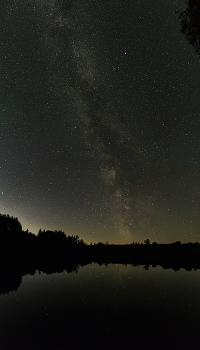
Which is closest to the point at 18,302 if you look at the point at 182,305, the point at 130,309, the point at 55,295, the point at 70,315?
the point at 55,295

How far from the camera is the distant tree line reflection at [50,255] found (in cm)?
3503

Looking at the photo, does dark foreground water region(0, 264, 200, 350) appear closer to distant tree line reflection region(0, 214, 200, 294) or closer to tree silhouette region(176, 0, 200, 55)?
distant tree line reflection region(0, 214, 200, 294)

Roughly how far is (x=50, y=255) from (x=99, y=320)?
169 feet

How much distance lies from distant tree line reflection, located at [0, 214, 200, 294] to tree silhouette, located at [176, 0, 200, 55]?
1748cm

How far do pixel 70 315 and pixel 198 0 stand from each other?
48.3 ft

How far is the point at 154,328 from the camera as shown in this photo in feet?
29.5

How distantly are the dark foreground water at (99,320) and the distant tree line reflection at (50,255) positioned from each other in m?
4.89

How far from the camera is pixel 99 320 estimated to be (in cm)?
984

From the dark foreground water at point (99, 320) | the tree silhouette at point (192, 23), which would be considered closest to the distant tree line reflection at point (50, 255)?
the dark foreground water at point (99, 320)

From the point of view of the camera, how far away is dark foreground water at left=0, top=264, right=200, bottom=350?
7.53 meters

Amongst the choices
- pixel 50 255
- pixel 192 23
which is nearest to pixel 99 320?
pixel 192 23

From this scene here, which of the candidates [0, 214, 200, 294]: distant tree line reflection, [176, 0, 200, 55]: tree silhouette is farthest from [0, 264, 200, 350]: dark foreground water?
[176, 0, 200, 55]: tree silhouette

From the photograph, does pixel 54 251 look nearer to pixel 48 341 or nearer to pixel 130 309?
pixel 130 309

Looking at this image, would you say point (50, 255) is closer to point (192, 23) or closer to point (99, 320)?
point (99, 320)
